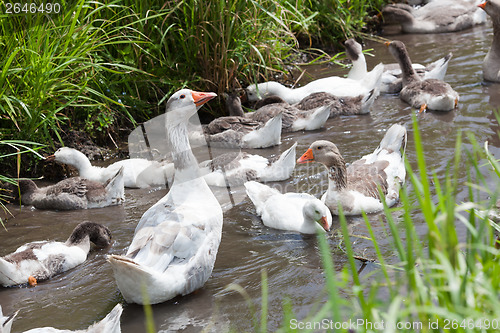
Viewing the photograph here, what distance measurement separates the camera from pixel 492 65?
8977 millimetres

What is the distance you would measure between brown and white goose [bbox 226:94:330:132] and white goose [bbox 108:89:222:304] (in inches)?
117

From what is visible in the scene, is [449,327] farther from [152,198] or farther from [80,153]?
[80,153]

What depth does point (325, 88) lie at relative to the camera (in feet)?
28.8

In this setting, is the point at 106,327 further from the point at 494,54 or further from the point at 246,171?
the point at 494,54

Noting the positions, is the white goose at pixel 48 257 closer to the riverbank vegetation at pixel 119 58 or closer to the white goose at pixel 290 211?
the white goose at pixel 290 211

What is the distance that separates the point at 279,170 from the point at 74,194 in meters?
2.31

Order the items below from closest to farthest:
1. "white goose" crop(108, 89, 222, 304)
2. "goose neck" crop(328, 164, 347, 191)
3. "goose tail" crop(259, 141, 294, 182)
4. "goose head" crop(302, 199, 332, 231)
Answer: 1. "white goose" crop(108, 89, 222, 304)
2. "goose head" crop(302, 199, 332, 231)
3. "goose neck" crop(328, 164, 347, 191)
4. "goose tail" crop(259, 141, 294, 182)

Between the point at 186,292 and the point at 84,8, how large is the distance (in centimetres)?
437

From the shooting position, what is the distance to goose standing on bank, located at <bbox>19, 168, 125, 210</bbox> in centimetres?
643

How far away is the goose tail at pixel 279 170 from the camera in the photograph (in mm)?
6727

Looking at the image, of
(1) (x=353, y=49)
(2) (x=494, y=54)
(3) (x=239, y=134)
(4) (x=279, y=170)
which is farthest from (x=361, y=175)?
(2) (x=494, y=54)

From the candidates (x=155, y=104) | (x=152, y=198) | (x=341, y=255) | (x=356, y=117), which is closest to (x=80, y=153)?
(x=152, y=198)

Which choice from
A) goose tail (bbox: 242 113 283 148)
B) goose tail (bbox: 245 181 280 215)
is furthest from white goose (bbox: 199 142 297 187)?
goose tail (bbox: 242 113 283 148)

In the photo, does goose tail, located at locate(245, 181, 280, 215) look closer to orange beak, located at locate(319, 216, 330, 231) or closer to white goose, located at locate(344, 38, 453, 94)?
orange beak, located at locate(319, 216, 330, 231)
